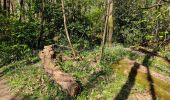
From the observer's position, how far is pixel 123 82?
12.6 meters

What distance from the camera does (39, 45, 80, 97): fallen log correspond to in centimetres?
1148

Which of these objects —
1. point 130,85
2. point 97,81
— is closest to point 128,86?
point 130,85

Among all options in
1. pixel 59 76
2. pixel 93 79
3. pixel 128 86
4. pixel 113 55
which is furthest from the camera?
pixel 113 55

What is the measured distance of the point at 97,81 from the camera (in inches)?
496

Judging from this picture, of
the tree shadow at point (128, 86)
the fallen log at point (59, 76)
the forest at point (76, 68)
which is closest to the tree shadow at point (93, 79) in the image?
the forest at point (76, 68)

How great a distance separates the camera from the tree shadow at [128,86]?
37.4 ft

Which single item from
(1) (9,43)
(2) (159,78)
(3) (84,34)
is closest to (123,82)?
(2) (159,78)

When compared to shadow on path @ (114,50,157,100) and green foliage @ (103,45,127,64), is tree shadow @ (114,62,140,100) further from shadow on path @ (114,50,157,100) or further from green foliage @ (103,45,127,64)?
green foliage @ (103,45,127,64)

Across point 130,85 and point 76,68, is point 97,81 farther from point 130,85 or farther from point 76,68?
point 76,68

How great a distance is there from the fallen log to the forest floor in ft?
0.73

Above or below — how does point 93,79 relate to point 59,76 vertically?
below

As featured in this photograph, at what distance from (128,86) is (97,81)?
4.48ft

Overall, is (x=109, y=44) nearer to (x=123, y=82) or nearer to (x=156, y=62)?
(x=156, y=62)

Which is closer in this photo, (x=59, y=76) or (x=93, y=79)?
(x=59, y=76)
